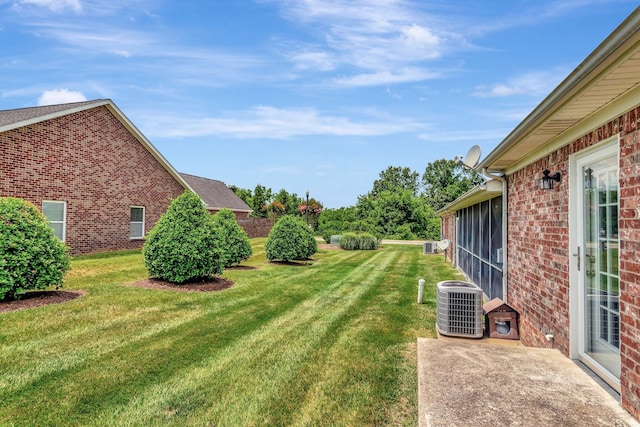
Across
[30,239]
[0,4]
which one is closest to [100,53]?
[0,4]

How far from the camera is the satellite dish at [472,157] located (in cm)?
713

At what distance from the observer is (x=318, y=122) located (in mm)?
21750

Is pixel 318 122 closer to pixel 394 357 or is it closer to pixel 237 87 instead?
pixel 237 87

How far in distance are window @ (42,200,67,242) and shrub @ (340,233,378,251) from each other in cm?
1563

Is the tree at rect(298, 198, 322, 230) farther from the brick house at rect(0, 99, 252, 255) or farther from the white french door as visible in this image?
the white french door

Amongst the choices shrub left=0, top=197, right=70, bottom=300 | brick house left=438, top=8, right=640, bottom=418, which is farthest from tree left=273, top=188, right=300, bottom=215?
brick house left=438, top=8, right=640, bottom=418

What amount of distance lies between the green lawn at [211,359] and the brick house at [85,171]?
6015 mm

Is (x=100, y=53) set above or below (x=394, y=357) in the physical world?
above

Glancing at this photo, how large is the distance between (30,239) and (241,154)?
18.4 meters

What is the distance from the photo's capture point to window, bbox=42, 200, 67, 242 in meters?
13.1

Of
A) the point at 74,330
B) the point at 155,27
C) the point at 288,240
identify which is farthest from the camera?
the point at 288,240

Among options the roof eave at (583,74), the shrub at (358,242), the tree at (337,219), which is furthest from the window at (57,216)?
the tree at (337,219)

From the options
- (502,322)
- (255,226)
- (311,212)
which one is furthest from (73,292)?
(311,212)

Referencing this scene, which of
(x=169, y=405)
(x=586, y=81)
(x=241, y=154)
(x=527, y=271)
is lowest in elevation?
(x=169, y=405)
